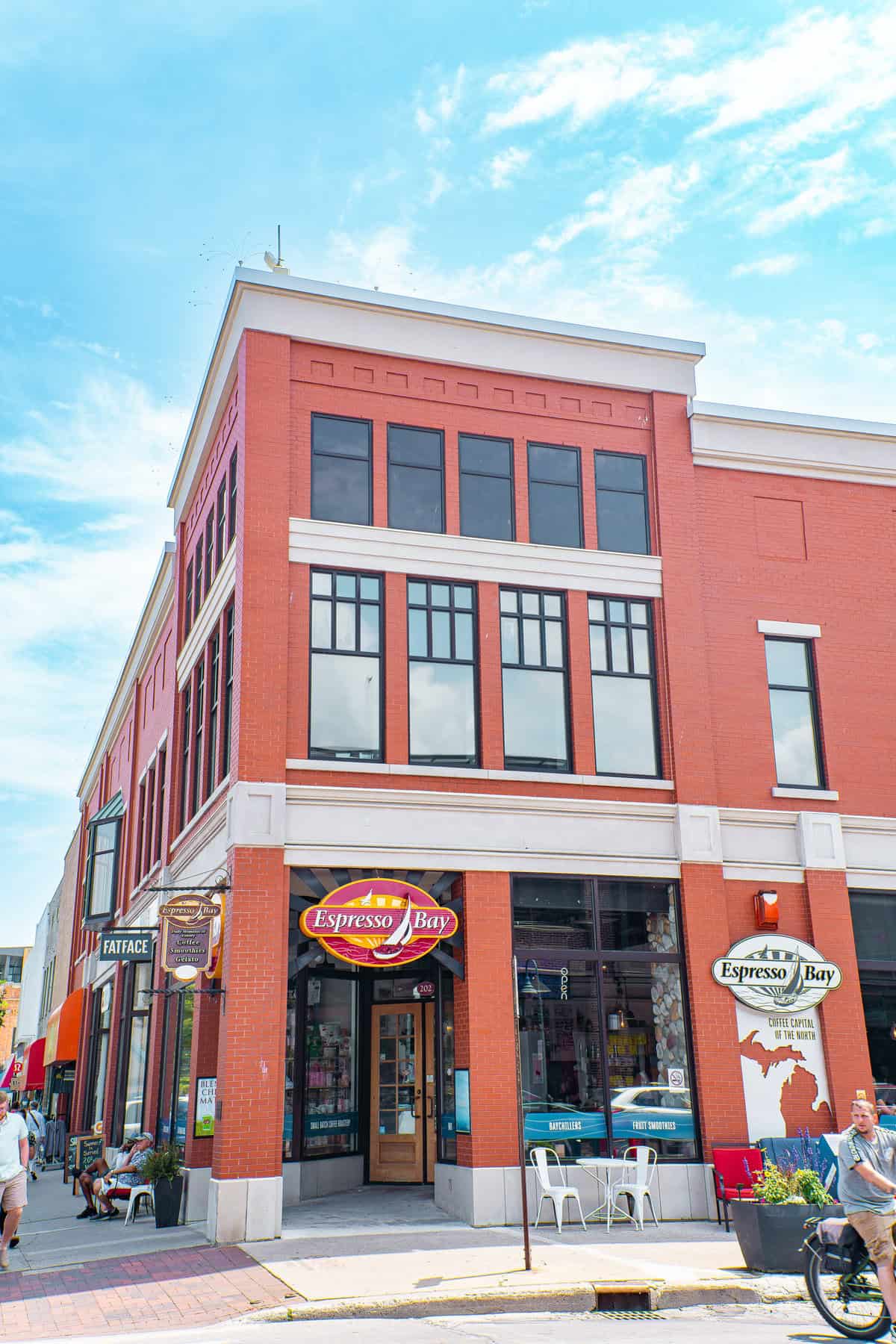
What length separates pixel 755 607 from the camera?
17859mm

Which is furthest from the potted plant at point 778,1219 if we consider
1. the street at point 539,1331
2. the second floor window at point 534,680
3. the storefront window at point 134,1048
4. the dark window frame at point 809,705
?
the storefront window at point 134,1048

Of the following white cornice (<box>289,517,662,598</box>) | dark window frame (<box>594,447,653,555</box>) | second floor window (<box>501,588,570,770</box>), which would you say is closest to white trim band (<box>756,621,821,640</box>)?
white cornice (<box>289,517,662,598</box>)

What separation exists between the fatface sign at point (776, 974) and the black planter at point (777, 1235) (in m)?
4.34

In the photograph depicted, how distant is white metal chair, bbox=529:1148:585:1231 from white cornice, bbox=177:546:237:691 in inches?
325

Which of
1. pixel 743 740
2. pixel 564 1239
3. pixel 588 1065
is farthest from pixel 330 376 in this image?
pixel 564 1239

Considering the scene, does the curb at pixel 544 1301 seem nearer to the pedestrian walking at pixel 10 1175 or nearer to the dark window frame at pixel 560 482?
the pedestrian walking at pixel 10 1175

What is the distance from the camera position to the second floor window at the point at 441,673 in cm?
1577

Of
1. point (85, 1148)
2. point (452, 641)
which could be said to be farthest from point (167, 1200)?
point (452, 641)

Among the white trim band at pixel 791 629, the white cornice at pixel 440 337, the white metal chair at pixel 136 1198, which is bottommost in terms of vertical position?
the white metal chair at pixel 136 1198

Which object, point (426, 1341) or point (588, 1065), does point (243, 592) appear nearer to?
point (588, 1065)

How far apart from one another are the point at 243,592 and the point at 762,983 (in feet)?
28.3

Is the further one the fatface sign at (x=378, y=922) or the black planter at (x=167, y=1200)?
the black planter at (x=167, y=1200)

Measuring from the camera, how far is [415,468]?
1675cm

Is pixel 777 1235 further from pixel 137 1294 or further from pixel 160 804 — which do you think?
pixel 160 804
